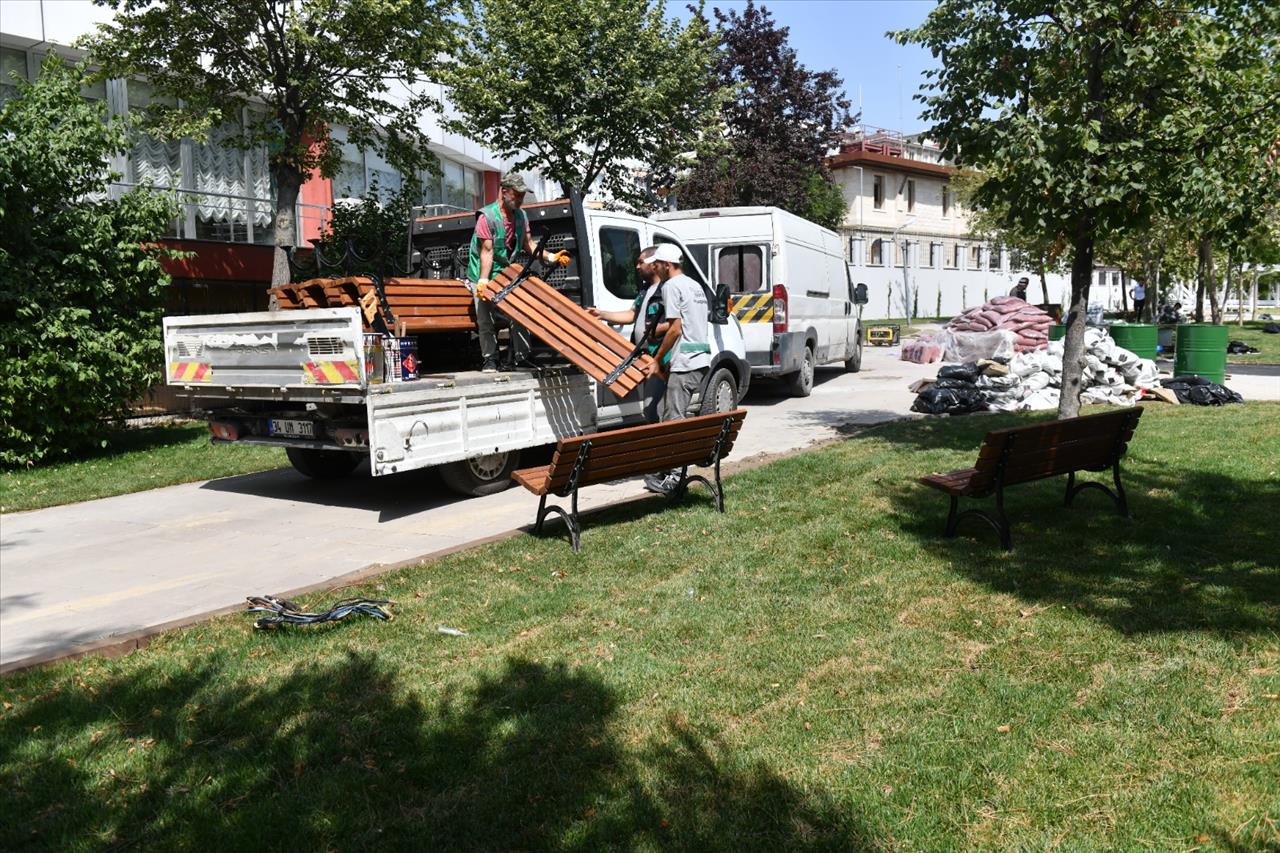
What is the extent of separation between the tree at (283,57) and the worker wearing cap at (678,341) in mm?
6450

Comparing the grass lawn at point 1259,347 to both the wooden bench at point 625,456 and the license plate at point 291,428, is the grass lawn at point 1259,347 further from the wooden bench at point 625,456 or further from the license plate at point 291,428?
the license plate at point 291,428

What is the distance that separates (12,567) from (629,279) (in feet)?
18.8

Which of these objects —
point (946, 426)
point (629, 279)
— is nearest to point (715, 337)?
point (629, 279)

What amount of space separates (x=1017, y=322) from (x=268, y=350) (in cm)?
1463

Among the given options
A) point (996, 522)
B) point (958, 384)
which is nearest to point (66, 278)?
point (996, 522)

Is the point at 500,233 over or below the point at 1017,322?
over

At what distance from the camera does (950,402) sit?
1364 centimetres

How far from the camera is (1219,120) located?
8.57m

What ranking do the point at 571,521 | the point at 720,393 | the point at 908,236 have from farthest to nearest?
the point at 908,236 → the point at 720,393 → the point at 571,521

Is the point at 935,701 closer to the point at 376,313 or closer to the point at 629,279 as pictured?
the point at 376,313

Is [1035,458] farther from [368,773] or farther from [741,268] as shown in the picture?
[741,268]

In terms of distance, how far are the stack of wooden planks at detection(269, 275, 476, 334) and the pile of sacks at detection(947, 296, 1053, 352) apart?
1210cm

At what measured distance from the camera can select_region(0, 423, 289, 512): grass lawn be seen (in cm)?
940

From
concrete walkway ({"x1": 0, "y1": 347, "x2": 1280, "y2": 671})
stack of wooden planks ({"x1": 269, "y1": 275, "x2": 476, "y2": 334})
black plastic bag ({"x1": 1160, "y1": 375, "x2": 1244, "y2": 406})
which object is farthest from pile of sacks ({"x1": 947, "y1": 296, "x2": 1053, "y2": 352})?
stack of wooden planks ({"x1": 269, "y1": 275, "x2": 476, "y2": 334})
